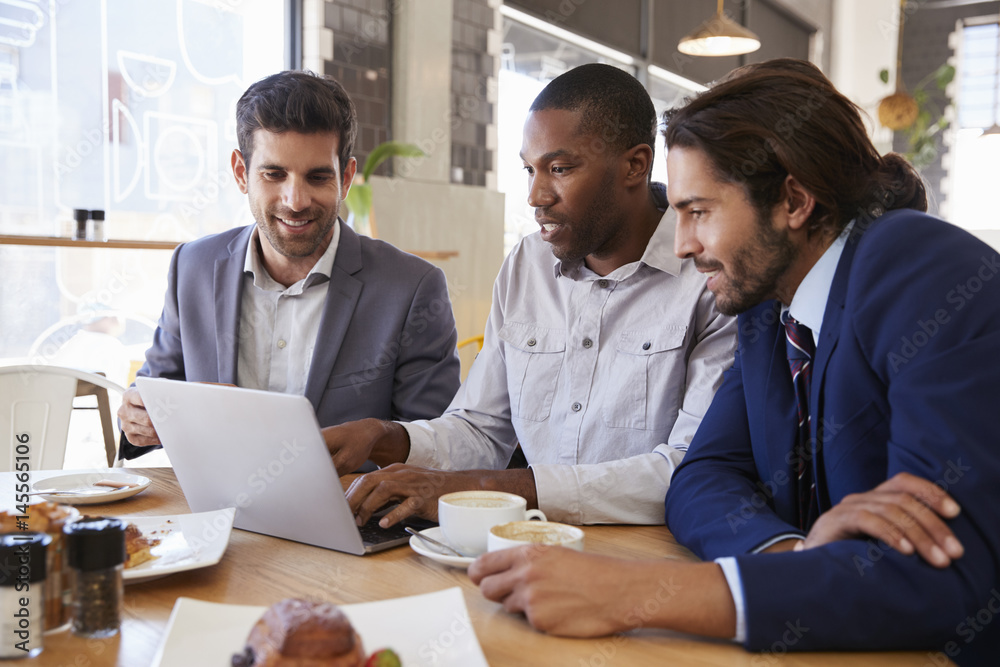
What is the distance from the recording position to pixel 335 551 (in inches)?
44.2

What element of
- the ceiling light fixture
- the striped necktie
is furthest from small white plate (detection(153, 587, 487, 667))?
the ceiling light fixture

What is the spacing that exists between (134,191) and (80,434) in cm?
97

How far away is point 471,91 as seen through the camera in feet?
16.1

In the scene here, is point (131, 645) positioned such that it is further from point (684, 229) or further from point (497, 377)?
point (497, 377)

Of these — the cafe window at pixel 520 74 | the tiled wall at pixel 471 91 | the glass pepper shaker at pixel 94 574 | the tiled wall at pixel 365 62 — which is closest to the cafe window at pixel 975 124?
the cafe window at pixel 520 74

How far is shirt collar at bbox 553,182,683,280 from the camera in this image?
1.68m

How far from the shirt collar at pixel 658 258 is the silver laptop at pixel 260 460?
769 millimetres

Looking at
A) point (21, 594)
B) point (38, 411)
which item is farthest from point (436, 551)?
point (38, 411)

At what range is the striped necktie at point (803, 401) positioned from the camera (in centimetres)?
122

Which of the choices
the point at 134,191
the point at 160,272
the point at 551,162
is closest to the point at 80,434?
the point at 160,272

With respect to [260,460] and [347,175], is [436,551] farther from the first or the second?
[347,175]

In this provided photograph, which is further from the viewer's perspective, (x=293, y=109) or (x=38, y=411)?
(x=38, y=411)

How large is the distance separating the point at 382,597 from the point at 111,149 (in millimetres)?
2852

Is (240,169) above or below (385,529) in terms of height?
above
